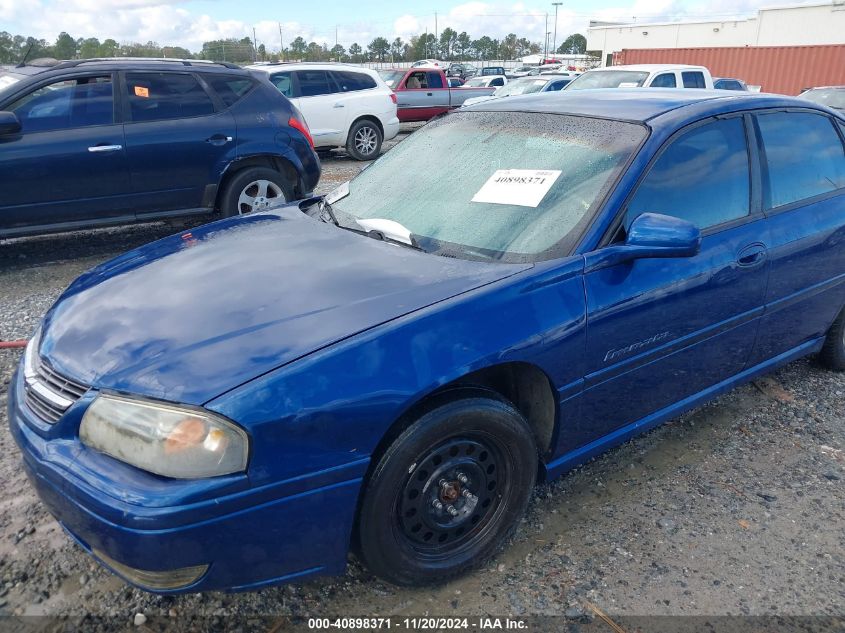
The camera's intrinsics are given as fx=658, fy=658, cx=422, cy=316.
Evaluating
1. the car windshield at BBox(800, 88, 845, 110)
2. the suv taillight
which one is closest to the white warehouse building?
the car windshield at BBox(800, 88, 845, 110)

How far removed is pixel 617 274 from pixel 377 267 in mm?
884

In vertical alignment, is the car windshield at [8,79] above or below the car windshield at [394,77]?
above

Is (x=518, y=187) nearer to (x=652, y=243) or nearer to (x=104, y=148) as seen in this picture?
(x=652, y=243)

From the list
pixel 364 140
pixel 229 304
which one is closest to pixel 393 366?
pixel 229 304

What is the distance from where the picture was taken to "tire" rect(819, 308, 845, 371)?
12.3ft

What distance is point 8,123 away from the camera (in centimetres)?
511

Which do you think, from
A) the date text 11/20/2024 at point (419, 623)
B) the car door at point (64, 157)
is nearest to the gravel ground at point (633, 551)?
the date text 11/20/2024 at point (419, 623)

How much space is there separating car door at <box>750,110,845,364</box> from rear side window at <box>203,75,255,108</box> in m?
4.85

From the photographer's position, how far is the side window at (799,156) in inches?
123

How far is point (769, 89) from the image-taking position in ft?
80.6

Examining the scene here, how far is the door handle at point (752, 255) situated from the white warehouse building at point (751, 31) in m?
34.4

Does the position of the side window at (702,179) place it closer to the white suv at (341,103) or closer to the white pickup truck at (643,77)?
the white pickup truck at (643,77)

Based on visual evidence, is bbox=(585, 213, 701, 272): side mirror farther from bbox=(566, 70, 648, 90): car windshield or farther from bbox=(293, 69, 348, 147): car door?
bbox=(293, 69, 348, 147): car door

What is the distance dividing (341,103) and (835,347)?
953 centimetres
